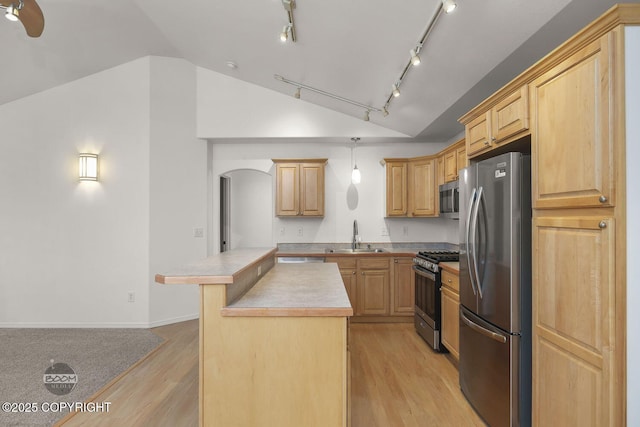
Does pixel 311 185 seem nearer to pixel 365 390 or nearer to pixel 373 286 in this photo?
pixel 373 286

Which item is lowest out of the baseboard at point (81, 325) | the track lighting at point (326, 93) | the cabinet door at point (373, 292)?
the baseboard at point (81, 325)

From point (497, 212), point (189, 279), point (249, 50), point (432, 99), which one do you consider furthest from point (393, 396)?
point (249, 50)

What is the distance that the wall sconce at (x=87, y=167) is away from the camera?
13.4 feet

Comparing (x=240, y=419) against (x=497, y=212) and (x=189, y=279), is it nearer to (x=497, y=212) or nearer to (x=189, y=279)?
(x=189, y=279)

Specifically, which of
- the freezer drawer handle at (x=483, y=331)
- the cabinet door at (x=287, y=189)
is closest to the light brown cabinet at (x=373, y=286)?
the cabinet door at (x=287, y=189)

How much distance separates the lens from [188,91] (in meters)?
4.52

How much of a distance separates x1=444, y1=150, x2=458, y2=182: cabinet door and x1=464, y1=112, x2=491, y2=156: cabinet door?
1177 millimetres

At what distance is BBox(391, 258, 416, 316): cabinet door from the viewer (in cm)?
435

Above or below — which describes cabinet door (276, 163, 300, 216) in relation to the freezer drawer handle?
above

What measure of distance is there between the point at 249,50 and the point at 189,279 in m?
2.92

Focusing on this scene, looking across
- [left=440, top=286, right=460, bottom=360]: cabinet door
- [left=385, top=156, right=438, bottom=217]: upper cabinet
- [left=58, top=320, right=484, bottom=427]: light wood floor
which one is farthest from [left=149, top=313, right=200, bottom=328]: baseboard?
[left=385, top=156, right=438, bottom=217]: upper cabinet

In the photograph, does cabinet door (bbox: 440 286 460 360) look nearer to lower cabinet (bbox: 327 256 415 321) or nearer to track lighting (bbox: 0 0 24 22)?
lower cabinet (bbox: 327 256 415 321)

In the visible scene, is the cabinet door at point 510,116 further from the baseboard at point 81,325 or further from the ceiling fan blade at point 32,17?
the baseboard at point 81,325
